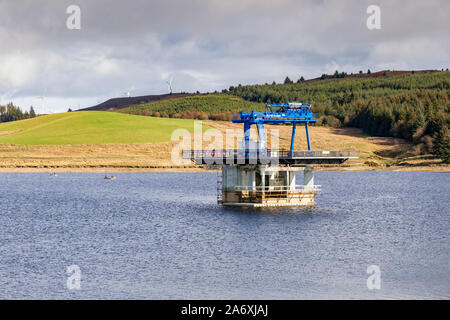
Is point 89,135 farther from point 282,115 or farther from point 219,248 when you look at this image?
point 219,248

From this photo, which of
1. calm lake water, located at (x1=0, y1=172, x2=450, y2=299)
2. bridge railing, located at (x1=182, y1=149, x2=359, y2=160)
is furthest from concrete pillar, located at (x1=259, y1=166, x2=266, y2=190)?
calm lake water, located at (x1=0, y1=172, x2=450, y2=299)

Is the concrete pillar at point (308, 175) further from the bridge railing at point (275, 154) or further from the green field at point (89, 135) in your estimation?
the green field at point (89, 135)

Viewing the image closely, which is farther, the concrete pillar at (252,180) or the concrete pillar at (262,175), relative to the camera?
the concrete pillar at (252,180)

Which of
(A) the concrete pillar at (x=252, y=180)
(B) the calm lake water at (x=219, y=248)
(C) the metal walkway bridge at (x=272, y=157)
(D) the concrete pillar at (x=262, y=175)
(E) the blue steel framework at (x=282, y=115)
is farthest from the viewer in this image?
(E) the blue steel framework at (x=282, y=115)

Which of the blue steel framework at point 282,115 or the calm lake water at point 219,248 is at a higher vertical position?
the blue steel framework at point 282,115

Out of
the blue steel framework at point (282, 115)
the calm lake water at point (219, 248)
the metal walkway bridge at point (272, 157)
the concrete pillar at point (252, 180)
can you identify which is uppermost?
the blue steel framework at point (282, 115)

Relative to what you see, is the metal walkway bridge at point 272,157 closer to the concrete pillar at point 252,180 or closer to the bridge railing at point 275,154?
the bridge railing at point 275,154

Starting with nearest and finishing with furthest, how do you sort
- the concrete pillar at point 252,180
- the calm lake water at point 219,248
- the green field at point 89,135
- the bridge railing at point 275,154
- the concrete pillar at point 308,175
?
the calm lake water at point 219,248
the concrete pillar at point 252,180
the bridge railing at point 275,154
the concrete pillar at point 308,175
the green field at point 89,135

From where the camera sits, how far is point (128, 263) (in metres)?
45.8

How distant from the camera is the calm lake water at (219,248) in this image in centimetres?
3894

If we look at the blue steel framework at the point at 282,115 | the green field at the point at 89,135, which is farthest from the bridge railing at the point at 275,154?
the green field at the point at 89,135

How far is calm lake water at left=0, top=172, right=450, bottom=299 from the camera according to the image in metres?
38.9

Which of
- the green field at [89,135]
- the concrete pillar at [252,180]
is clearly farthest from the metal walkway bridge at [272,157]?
the green field at [89,135]
